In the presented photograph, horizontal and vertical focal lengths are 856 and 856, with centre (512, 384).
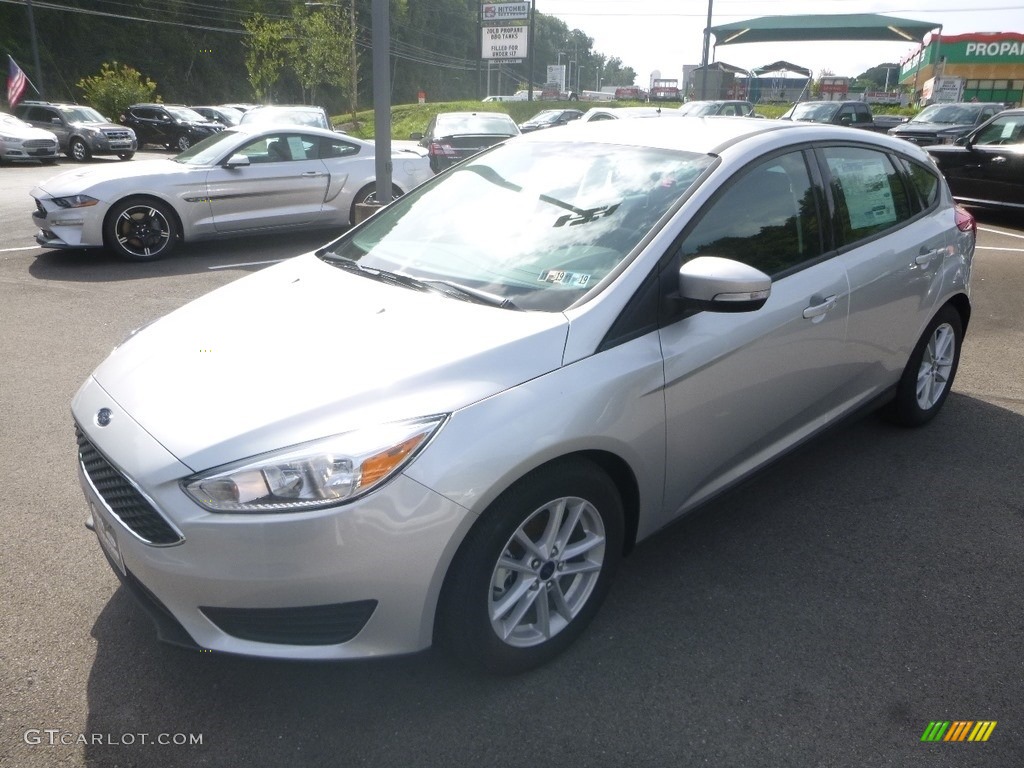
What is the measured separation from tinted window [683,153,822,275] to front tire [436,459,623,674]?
3.13 feet

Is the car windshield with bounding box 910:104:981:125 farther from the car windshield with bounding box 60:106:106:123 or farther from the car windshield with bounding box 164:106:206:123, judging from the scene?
the car windshield with bounding box 164:106:206:123

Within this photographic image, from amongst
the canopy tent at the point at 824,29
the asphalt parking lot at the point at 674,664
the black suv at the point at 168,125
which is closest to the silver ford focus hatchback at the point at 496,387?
the asphalt parking lot at the point at 674,664

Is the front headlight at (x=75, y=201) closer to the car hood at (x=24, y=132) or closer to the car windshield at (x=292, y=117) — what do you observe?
the car windshield at (x=292, y=117)

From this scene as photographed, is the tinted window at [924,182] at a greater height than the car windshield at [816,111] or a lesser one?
lesser

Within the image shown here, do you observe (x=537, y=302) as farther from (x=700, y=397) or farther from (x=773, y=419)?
(x=773, y=419)

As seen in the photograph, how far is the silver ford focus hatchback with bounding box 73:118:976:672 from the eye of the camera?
2.23 meters

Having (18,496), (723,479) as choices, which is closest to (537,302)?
(723,479)

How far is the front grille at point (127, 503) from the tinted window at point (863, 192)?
2.86 meters

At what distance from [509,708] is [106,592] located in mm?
1571

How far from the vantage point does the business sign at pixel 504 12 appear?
54.1 metres

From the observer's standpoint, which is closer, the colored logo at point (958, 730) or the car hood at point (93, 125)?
the colored logo at point (958, 730)

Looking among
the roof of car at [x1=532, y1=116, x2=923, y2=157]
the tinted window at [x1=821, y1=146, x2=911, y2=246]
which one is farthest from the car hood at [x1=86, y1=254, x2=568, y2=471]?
the tinted window at [x1=821, y1=146, x2=911, y2=246]
